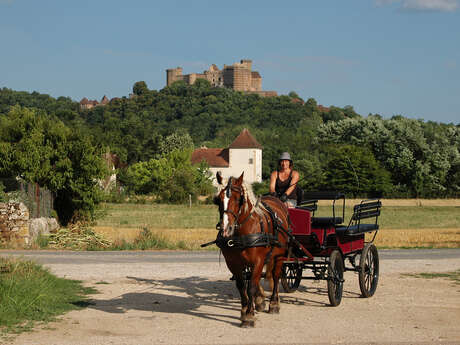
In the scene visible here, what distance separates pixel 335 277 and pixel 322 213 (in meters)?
43.6

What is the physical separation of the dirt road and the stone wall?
747 cm

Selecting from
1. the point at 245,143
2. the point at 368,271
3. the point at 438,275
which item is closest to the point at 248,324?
the point at 368,271

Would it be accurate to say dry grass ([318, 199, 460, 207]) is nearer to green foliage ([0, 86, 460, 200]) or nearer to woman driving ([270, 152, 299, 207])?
green foliage ([0, 86, 460, 200])

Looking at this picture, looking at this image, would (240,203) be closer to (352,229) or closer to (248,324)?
(248,324)

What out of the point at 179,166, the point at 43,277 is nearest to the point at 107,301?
the point at 43,277

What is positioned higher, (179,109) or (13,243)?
(179,109)

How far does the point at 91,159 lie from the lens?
28.0m

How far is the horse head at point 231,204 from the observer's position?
9453 mm

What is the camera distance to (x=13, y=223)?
23188 mm

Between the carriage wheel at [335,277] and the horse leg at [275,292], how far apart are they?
0.89m

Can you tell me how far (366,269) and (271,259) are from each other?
8.98ft

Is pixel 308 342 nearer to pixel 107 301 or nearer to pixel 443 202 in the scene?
pixel 107 301

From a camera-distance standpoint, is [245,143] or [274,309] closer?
[274,309]

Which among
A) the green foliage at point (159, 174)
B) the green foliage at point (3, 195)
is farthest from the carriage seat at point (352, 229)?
the green foliage at point (159, 174)
